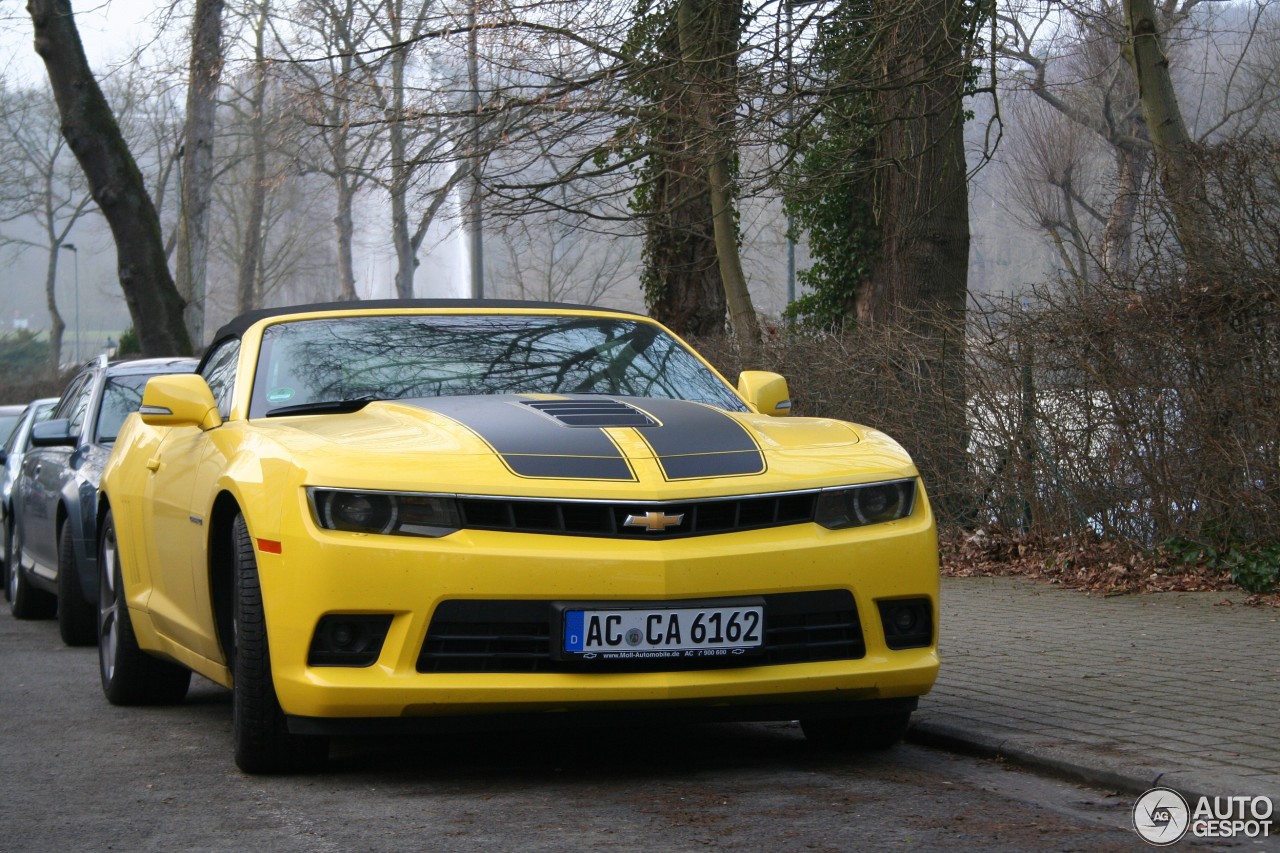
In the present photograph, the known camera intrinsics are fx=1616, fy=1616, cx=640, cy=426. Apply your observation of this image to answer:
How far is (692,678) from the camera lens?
15.5 feet

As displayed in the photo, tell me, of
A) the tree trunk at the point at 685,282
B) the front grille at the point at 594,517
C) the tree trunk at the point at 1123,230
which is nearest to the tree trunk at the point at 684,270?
the tree trunk at the point at 685,282

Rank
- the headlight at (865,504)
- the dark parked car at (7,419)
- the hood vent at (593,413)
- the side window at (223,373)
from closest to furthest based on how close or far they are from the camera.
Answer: the headlight at (865,504), the hood vent at (593,413), the side window at (223,373), the dark parked car at (7,419)

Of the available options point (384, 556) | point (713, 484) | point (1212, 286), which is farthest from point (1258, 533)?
point (384, 556)

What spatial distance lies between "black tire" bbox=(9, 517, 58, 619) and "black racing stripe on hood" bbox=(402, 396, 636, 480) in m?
7.39

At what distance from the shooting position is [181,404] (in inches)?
223

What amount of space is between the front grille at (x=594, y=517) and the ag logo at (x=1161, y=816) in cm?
139

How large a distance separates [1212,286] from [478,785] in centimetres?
600

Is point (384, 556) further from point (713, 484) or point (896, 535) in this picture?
point (896, 535)

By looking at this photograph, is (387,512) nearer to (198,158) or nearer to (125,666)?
(125,666)

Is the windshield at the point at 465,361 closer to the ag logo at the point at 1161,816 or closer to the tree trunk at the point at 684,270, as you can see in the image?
the ag logo at the point at 1161,816

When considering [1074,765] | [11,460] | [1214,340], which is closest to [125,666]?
[1074,765]

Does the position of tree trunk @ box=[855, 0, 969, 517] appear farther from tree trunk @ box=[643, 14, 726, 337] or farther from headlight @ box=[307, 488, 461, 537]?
headlight @ box=[307, 488, 461, 537]

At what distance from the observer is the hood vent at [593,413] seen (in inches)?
201

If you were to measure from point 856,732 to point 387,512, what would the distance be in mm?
1876
